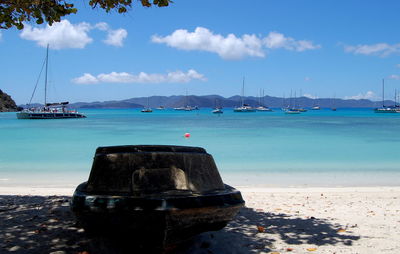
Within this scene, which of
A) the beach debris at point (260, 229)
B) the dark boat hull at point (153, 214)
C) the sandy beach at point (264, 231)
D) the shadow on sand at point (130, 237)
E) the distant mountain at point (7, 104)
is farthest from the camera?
the distant mountain at point (7, 104)

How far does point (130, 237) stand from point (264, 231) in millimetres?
2713

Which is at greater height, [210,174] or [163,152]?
[163,152]

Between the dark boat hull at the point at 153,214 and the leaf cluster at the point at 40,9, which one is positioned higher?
the leaf cluster at the point at 40,9

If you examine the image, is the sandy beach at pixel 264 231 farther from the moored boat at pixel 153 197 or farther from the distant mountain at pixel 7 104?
the distant mountain at pixel 7 104

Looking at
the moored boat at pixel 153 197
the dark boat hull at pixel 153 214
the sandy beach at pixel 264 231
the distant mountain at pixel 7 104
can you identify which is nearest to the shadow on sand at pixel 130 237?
the sandy beach at pixel 264 231

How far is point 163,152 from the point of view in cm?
421

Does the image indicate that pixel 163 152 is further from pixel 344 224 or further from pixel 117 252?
pixel 344 224

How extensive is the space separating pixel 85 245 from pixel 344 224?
427cm

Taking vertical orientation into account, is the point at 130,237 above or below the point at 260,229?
above

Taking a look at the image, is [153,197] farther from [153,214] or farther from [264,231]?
[264,231]

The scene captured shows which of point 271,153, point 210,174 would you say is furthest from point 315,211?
point 271,153

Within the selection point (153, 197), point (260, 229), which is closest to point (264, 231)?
point (260, 229)

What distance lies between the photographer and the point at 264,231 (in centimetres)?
611

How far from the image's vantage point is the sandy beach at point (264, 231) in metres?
5.04
